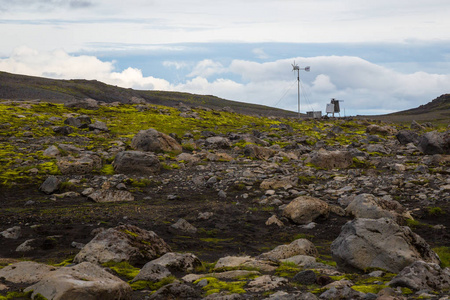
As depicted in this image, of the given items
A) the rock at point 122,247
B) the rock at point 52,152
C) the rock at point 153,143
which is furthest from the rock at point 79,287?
the rock at point 153,143

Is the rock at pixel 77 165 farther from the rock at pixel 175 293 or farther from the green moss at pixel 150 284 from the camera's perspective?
the rock at pixel 175 293

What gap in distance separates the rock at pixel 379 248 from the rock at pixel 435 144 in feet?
80.2

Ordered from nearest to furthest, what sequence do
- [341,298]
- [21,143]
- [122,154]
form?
1. [341,298]
2. [122,154]
3. [21,143]

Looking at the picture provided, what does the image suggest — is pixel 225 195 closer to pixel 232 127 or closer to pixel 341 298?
pixel 341 298

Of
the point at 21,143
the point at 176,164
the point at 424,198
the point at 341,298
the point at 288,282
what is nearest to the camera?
the point at 341,298

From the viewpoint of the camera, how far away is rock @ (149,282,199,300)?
898cm

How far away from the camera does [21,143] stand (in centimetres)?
3412

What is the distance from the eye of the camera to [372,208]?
59.8 ft

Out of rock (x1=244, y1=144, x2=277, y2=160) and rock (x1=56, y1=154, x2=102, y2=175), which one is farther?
rock (x1=244, y1=144, x2=277, y2=160)

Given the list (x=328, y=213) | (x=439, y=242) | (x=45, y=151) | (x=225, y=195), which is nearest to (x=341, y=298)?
(x=439, y=242)

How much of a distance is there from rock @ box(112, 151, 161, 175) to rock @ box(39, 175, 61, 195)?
4.42m

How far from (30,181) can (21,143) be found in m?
10.4

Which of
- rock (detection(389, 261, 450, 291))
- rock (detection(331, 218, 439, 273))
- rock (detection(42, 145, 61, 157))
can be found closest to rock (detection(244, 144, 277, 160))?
rock (detection(42, 145, 61, 157))

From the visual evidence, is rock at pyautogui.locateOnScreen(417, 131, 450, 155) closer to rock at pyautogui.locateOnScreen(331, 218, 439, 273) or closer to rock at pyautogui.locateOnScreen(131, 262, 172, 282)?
rock at pyautogui.locateOnScreen(331, 218, 439, 273)
